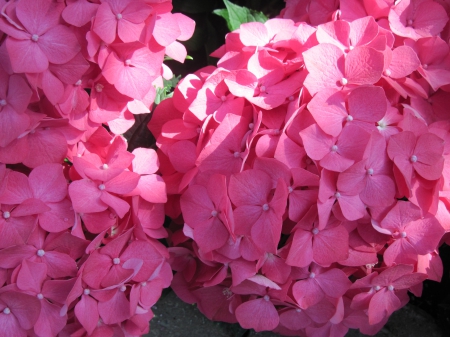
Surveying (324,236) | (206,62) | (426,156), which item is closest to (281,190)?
(324,236)

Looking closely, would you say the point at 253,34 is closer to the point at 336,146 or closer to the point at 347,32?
the point at 347,32

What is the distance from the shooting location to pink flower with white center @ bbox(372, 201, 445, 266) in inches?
32.5

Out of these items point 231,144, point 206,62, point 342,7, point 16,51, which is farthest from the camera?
point 206,62

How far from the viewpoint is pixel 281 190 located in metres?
0.78

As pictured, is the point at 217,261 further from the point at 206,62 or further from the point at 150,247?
the point at 206,62

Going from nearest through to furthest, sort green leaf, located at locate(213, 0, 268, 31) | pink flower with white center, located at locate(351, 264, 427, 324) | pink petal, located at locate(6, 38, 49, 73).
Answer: pink petal, located at locate(6, 38, 49, 73) → pink flower with white center, located at locate(351, 264, 427, 324) → green leaf, located at locate(213, 0, 268, 31)

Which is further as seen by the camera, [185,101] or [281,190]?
[185,101]

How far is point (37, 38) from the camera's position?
0.78 m

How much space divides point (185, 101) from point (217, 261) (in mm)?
308

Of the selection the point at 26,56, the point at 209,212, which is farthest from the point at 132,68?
the point at 209,212

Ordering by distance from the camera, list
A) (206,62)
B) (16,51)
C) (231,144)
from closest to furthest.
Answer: (16,51)
(231,144)
(206,62)

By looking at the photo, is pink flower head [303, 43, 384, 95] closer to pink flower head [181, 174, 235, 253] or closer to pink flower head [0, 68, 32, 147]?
pink flower head [181, 174, 235, 253]

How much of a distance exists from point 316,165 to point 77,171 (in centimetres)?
41

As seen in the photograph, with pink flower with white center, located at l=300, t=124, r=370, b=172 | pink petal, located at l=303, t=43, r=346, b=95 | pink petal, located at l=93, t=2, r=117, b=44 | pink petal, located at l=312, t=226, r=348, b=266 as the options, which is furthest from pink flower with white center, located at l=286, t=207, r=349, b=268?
pink petal, located at l=93, t=2, r=117, b=44
